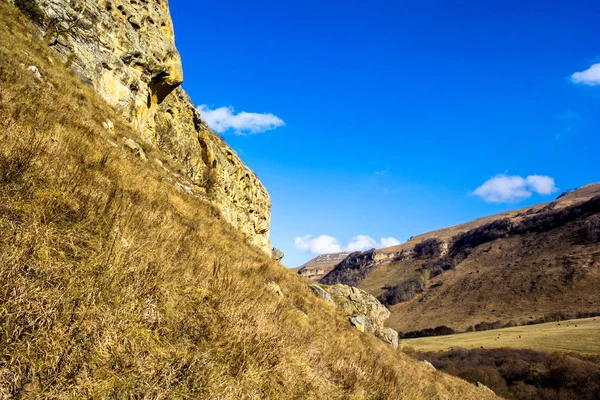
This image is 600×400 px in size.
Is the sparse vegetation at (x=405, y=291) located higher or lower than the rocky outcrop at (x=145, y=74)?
lower

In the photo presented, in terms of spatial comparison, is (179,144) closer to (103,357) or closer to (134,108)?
(134,108)

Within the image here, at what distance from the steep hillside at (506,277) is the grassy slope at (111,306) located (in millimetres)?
102430

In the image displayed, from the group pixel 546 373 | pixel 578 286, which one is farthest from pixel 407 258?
pixel 546 373

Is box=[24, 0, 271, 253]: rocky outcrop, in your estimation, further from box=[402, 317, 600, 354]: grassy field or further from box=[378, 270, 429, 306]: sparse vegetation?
box=[378, 270, 429, 306]: sparse vegetation

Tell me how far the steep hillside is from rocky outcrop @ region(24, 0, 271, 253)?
300 feet

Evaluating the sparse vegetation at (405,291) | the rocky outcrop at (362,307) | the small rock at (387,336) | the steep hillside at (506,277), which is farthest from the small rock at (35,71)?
the sparse vegetation at (405,291)

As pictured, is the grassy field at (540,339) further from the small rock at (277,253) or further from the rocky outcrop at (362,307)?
the rocky outcrop at (362,307)

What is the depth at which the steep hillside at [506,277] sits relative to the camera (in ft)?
287

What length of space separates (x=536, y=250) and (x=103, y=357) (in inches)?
5512

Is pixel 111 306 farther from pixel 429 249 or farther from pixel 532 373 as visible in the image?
→ pixel 429 249

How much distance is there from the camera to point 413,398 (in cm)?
636

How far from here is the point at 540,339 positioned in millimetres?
60094

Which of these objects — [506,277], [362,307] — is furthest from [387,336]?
[506,277]

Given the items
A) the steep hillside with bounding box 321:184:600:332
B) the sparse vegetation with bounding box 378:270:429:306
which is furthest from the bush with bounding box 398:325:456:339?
the sparse vegetation with bounding box 378:270:429:306
